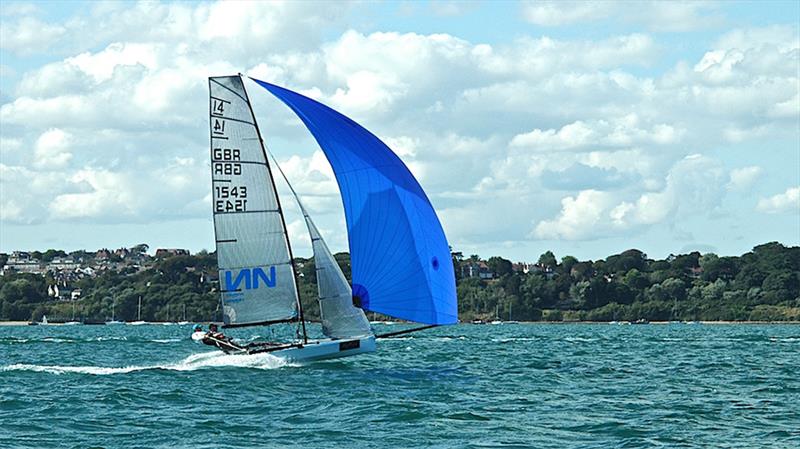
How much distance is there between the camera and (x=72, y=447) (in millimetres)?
24359

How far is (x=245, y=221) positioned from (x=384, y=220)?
410 cm

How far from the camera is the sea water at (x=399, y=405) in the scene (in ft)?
83.6

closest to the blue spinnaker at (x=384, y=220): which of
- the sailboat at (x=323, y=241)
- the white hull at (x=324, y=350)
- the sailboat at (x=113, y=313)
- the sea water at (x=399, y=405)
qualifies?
the sailboat at (x=323, y=241)

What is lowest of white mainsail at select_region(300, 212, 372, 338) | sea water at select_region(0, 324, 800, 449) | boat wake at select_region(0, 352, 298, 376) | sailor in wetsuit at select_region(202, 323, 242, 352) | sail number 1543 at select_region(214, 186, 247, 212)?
sea water at select_region(0, 324, 800, 449)

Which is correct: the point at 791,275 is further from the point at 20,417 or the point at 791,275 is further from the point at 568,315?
the point at 20,417

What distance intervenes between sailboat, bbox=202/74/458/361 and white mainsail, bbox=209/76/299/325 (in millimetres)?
28

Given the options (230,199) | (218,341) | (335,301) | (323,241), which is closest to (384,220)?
(323,241)

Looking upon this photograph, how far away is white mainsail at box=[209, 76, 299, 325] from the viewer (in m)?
37.6

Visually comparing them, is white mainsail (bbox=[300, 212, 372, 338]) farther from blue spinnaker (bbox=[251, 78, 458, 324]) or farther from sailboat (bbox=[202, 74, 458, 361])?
blue spinnaker (bbox=[251, 78, 458, 324])

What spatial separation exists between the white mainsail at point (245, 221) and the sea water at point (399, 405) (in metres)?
1.71

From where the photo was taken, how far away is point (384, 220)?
36.8 metres

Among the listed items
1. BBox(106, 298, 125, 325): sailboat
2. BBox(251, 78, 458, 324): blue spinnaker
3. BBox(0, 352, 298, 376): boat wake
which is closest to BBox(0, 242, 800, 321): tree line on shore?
BBox(106, 298, 125, 325): sailboat

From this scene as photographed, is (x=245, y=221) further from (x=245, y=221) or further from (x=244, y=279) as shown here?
(x=244, y=279)

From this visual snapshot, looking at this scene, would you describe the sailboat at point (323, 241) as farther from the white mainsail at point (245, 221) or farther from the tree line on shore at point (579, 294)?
the tree line on shore at point (579, 294)
